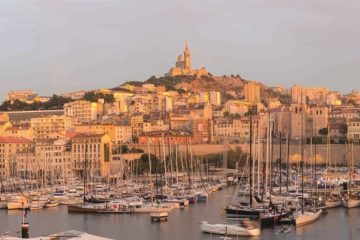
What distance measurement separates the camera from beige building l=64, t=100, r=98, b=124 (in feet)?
241

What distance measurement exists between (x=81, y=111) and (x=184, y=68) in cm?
4023

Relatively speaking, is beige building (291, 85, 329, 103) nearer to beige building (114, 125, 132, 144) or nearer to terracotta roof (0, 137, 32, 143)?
beige building (114, 125, 132, 144)

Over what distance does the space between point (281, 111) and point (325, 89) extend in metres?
45.2

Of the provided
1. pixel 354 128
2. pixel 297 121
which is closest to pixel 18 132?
pixel 297 121

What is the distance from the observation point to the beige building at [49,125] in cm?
6550

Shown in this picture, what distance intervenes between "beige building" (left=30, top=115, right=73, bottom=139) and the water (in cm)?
3638

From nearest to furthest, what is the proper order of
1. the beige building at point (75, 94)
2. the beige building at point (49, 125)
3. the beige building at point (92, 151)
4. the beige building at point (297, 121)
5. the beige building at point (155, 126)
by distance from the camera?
1. the beige building at point (92, 151)
2. the beige building at point (297, 121)
3. the beige building at point (49, 125)
4. the beige building at point (155, 126)
5. the beige building at point (75, 94)

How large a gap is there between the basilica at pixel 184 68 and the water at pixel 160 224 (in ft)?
265

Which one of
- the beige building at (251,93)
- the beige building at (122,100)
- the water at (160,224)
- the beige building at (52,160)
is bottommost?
the water at (160,224)

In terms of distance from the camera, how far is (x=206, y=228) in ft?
71.3

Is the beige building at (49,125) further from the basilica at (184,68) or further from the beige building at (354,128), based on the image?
the basilica at (184,68)

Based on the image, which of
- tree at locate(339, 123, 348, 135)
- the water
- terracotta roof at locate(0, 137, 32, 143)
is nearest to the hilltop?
tree at locate(339, 123, 348, 135)

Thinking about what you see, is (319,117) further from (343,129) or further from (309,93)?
(309,93)

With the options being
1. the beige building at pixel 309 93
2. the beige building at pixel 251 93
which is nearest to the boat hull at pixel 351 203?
the beige building at pixel 309 93
